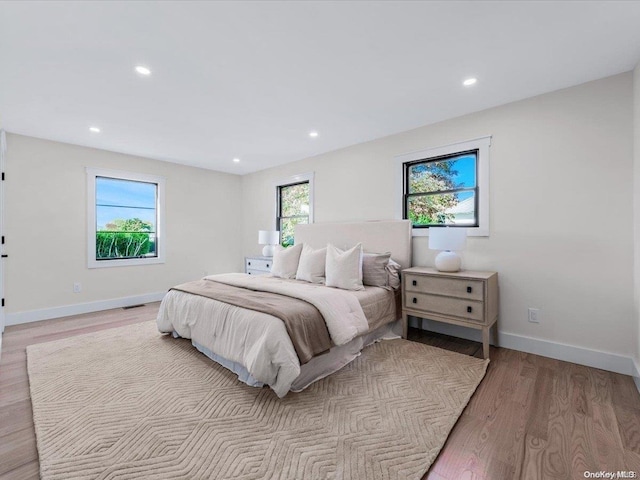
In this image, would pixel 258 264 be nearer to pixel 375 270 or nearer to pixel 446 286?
pixel 375 270

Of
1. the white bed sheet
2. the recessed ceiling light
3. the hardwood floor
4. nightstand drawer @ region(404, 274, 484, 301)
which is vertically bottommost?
the hardwood floor

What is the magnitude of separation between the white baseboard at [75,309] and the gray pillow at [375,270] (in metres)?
3.79

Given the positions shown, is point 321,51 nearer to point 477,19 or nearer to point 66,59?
point 477,19

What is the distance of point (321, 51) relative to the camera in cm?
211

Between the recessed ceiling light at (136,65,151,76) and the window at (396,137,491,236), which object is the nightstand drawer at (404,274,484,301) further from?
the recessed ceiling light at (136,65,151,76)

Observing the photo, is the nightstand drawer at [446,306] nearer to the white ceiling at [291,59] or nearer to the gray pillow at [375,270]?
the gray pillow at [375,270]

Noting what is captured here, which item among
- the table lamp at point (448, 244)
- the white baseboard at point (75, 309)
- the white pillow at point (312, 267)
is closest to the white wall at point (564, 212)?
the table lamp at point (448, 244)

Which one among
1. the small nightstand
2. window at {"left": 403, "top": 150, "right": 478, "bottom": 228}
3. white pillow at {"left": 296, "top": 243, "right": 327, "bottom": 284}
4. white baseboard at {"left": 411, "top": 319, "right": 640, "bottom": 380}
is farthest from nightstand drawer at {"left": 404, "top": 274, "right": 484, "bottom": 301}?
the small nightstand

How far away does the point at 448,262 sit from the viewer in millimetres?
2938

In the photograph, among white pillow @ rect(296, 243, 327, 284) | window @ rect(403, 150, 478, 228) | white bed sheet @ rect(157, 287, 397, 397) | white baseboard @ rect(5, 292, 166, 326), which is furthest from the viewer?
white baseboard @ rect(5, 292, 166, 326)

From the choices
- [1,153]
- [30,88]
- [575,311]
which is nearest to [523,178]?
[575,311]

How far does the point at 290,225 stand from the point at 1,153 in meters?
3.81

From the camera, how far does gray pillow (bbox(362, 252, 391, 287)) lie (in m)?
3.25

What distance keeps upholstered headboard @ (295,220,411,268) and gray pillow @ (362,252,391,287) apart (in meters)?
0.26
